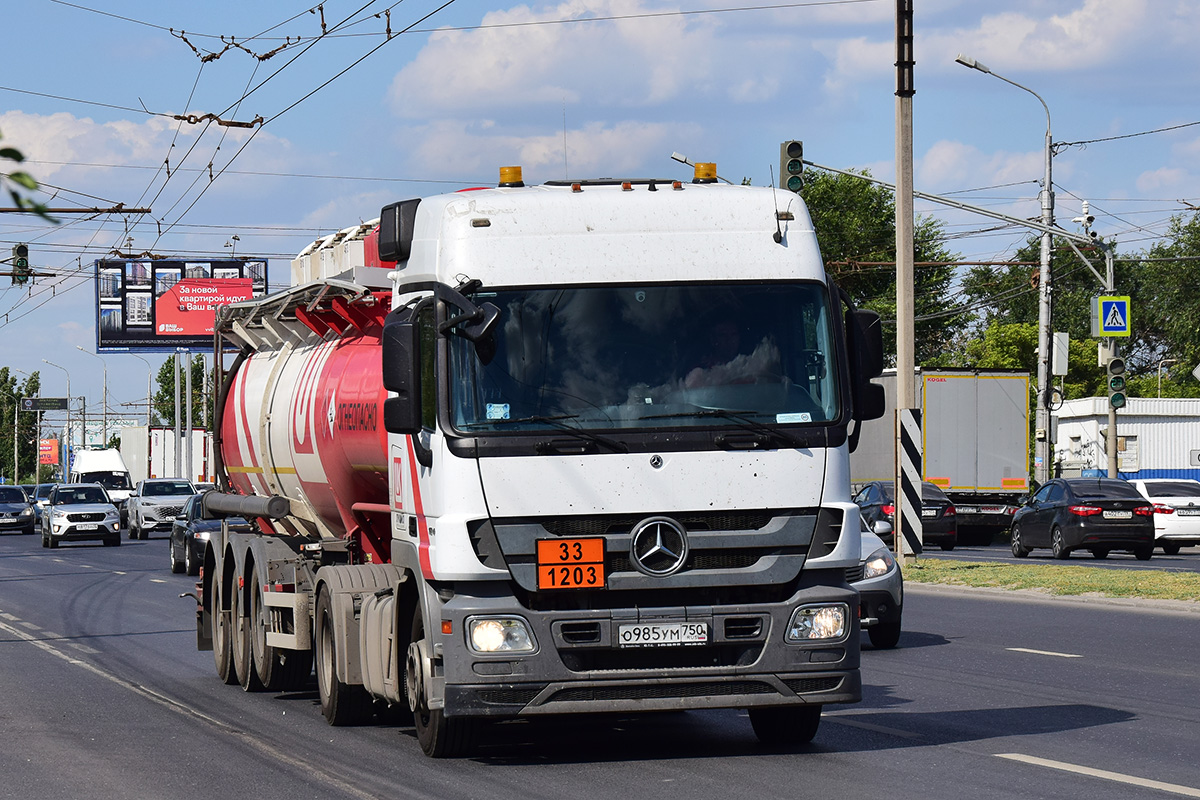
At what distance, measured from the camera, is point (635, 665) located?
8.95 meters

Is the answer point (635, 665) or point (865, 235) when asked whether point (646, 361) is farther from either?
point (865, 235)

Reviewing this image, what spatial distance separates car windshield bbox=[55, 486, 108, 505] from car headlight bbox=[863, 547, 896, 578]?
125ft

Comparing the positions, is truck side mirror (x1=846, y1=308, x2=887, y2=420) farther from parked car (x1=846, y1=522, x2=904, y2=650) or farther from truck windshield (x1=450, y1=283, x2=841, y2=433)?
parked car (x1=846, y1=522, x2=904, y2=650)

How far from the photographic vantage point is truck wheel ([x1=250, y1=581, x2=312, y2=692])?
43.4 feet

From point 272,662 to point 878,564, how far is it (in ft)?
19.6

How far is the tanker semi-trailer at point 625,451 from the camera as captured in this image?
8.85 meters

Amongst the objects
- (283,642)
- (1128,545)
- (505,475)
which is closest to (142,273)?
(1128,545)

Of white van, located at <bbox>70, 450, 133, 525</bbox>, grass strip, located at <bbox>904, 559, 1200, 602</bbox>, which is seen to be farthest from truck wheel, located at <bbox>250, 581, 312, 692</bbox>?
white van, located at <bbox>70, 450, 133, 525</bbox>

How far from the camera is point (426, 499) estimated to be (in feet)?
30.6

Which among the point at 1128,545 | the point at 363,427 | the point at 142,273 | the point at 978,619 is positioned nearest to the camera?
the point at 363,427

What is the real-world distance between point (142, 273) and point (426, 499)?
5859 centimetres

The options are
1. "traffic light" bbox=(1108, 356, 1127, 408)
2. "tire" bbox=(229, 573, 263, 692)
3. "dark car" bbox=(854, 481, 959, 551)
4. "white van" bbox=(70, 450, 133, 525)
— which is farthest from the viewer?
"white van" bbox=(70, 450, 133, 525)

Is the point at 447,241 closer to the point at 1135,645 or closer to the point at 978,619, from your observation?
the point at 1135,645

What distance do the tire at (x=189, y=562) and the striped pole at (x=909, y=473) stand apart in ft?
42.4
